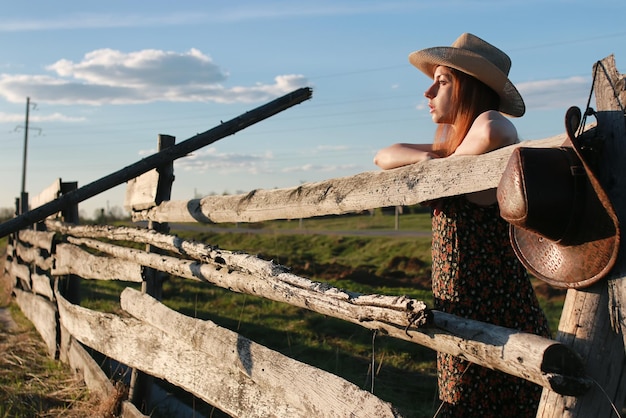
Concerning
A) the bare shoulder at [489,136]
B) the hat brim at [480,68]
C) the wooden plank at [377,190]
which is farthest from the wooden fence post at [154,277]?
the bare shoulder at [489,136]

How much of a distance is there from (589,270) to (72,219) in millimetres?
5906

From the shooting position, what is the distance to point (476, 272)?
246 centimetres

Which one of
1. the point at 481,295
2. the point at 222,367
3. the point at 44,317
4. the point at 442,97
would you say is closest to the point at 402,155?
the point at 442,97

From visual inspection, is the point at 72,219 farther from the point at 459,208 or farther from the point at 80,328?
the point at 459,208

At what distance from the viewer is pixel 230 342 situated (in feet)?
11.0

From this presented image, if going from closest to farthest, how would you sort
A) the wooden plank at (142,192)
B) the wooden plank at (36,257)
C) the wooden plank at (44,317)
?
1. the wooden plank at (142,192)
2. the wooden plank at (44,317)
3. the wooden plank at (36,257)

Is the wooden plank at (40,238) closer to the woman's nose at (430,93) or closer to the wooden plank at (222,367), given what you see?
the wooden plank at (222,367)

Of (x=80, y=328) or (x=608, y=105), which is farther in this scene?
(x=80, y=328)

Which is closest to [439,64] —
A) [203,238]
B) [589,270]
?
[589,270]

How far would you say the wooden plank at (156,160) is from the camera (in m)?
4.96

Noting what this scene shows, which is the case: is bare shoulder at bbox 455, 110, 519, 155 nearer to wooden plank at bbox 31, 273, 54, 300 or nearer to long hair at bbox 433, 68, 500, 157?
long hair at bbox 433, 68, 500, 157

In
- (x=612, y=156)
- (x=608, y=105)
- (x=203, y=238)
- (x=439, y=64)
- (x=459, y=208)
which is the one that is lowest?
(x=203, y=238)

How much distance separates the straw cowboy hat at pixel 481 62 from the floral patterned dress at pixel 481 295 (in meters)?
0.43

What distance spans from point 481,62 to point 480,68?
1.0 inches
